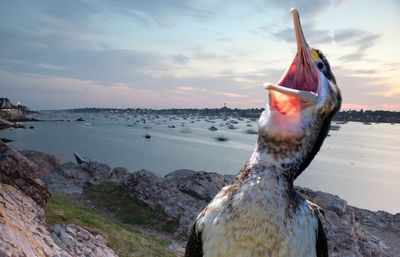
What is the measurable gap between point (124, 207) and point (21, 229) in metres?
14.3

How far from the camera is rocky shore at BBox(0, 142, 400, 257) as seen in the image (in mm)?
7805

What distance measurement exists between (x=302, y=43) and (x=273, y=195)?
1414 mm

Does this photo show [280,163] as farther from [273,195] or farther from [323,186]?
[323,186]

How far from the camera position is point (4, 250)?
18.8 feet

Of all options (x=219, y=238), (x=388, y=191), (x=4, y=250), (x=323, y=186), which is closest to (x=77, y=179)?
(x=4, y=250)

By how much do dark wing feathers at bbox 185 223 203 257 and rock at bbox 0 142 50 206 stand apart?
9170 millimetres

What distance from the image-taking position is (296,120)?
9.84 ft

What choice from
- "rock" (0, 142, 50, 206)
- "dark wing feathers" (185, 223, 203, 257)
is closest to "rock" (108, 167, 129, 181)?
"rock" (0, 142, 50, 206)

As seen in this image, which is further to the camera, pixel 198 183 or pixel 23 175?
pixel 198 183

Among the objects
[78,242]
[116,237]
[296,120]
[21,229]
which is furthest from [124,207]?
[296,120]

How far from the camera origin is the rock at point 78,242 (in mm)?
9531

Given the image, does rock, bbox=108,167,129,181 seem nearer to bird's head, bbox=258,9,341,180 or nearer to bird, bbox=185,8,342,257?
bird, bbox=185,8,342,257

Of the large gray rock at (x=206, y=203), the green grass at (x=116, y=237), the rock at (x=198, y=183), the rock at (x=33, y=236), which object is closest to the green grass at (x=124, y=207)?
the large gray rock at (x=206, y=203)

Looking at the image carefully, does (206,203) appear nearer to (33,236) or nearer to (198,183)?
(198,183)
